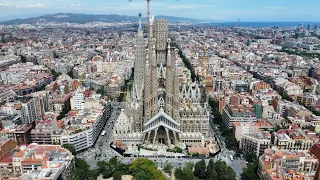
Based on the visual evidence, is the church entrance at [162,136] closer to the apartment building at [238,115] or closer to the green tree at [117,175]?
the apartment building at [238,115]

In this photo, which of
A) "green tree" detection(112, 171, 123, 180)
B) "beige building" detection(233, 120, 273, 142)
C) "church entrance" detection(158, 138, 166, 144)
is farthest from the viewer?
"church entrance" detection(158, 138, 166, 144)

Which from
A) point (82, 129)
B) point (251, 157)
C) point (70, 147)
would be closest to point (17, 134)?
point (70, 147)

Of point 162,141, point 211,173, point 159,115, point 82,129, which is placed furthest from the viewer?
point 162,141

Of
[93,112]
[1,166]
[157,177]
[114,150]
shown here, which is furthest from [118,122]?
[1,166]

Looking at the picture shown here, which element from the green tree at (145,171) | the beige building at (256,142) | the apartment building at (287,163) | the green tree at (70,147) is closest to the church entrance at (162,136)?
the green tree at (145,171)

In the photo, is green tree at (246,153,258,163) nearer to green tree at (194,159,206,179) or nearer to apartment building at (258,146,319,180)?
apartment building at (258,146,319,180)

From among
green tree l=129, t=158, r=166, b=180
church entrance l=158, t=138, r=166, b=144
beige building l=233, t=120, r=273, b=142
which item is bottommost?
church entrance l=158, t=138, r=166, b=144

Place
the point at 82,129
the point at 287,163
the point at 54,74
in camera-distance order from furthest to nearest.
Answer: the point at 54,74
the point at 82,129
the point at 287,163

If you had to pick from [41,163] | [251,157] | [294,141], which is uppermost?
[41,163]

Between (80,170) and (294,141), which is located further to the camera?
(294,141)

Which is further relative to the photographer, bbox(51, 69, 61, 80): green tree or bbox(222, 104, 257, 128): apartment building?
bbox(51, 69, 61, 80): green tree

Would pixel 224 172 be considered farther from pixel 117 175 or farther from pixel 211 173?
pixel 117 175

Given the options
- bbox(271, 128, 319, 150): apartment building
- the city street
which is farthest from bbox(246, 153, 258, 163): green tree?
bbox(271, 128, 319, 150): apartment building
